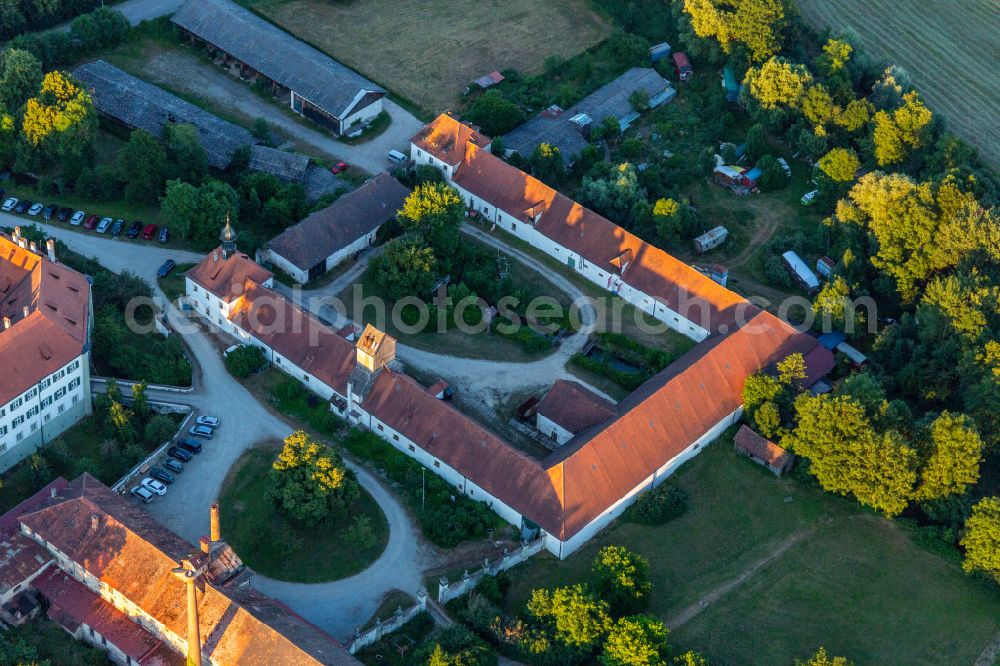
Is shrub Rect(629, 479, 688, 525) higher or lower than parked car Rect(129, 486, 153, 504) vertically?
higher

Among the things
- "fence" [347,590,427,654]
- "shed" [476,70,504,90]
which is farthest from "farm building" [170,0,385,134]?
"fence" [347,590,427,654]

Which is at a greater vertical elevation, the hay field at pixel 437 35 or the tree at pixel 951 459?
the tree at pixel 951 459

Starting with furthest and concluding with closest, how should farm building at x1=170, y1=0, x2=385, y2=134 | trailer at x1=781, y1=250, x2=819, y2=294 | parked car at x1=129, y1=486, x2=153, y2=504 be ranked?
farm building at x1=170, y1=0, x2=385, y2=134 < trailer at x1=781, y1=250, x2=819, y2=294 < parked car at x1=129, y1=486, x2=153, y2=504

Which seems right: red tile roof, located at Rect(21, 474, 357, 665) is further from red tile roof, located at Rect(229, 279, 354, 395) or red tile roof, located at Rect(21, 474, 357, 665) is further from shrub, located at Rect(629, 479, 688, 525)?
shrub, located at Rect(629, 479, 688, 525)

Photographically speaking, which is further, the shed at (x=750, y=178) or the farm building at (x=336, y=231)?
the shed at (x=750, y=178)

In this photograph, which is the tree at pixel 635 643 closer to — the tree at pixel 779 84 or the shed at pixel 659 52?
the tree at pixel 779 84

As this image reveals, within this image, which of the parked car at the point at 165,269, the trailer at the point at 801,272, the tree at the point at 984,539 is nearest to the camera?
the tree at the point at 984,539

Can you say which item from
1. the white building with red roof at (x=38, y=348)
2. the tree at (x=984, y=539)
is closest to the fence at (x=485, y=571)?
the tree at (x=984, y=539)
